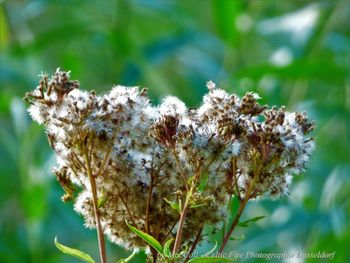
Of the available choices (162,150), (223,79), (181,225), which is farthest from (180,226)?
(223,79)

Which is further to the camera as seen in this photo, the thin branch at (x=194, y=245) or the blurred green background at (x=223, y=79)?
the blurred green background at (x=223, y=79)

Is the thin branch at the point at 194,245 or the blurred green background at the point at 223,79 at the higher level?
the blurred green background at the point at 223,79

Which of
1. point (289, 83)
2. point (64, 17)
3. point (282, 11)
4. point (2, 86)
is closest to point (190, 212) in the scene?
point (289, 83)

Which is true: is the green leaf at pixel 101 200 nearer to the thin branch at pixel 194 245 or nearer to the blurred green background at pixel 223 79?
the thin branch at pixel 194 245

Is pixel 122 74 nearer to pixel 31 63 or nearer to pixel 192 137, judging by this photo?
pixel 31 63

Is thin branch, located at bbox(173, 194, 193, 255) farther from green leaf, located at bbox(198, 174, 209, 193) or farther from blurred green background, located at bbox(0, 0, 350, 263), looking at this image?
blurred green background, located at bbox(0, 0, 350, 263)

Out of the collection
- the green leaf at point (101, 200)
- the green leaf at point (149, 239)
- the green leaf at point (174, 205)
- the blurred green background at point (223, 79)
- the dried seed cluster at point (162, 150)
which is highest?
the blurred green background at point (223, 79)

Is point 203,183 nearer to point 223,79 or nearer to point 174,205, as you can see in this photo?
point 174,205

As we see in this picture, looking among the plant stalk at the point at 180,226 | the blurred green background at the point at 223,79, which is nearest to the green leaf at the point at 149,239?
the plant stalk at the point at 180,226
